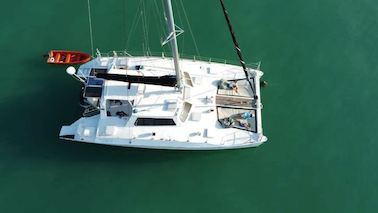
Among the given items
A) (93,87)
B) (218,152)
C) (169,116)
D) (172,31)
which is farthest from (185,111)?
(93,87)

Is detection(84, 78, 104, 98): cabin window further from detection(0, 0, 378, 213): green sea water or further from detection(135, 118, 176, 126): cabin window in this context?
detection(0, 0, 378, 213): green sea water

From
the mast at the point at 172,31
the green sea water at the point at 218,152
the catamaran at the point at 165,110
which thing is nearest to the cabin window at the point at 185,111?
the catamaran at the point at 165,110

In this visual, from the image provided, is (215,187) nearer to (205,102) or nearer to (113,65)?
(205,102)

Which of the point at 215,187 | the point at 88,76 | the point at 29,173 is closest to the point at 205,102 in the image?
the point at 215,187

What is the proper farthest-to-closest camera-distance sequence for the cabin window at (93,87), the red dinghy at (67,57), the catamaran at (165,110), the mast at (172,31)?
the red dinghy at (67,57) < the cabin window at (93,87) < the catamaran at (165,110) < the mast at (172,31)

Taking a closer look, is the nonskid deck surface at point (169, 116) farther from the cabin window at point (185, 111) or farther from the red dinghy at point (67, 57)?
the red dinghy at point (67, 57)

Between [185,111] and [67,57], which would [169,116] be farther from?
[67,57]
